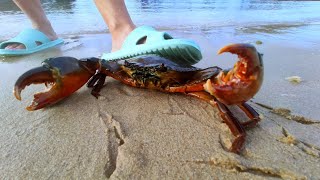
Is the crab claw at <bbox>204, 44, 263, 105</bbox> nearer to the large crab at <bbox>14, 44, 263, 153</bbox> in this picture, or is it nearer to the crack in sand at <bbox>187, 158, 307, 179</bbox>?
the large crab at <bbox>14, 44, 263, 153</bbox>

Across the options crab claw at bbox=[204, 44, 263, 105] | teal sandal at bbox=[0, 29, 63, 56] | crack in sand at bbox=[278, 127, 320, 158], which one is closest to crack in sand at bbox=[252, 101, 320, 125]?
crack in sand at bbox=[278, 127, 320, 158]

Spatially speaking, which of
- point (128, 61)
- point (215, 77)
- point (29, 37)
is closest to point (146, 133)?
point (215, 77)

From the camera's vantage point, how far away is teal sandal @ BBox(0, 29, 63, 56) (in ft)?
12.1

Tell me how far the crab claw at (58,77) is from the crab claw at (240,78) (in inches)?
38.2

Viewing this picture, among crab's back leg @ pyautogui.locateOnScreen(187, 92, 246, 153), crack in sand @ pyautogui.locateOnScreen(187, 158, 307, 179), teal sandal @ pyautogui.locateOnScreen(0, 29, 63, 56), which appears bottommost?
teal sandal @ pyautogui.locateOnScreen(0, 29, 63, 56)

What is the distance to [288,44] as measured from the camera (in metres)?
4.20

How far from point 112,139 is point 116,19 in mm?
1893

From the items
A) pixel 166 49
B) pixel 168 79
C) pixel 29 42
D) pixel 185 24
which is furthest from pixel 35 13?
pixel 185 24

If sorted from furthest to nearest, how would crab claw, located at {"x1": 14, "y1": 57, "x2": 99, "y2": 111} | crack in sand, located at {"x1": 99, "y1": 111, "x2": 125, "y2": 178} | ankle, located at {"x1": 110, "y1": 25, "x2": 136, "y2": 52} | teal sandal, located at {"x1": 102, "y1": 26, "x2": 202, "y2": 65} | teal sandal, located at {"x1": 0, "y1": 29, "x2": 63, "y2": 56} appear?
teal sandal, located at {"x1": 0, "y1": 29, "x2": 63, "y2": 56} < ankle, located at {"x1": 110, "y1": 25, "x2": 136, "y2": 52} < teal sandal, located at {"x1": 102, "y1": 26, "x2": 202, "y2": 65} < crab claw, located at {"x1": 14, "y1": 57, "x2": 99, "y2": 111} < crack in sand, located at {"x1": 99, "y1": 111, "x2": 125, "y2": 178}

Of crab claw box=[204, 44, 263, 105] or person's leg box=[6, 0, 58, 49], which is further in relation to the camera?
person's leg box=[6, 0, 58, 49]

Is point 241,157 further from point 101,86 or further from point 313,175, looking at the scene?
point 101,86

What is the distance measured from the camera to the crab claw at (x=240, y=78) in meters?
1.31

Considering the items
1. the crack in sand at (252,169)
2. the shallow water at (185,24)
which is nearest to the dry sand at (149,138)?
the crack in sand at (252,169)

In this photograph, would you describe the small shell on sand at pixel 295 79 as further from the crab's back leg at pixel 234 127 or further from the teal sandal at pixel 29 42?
the teal sandal at pixel 29 42
